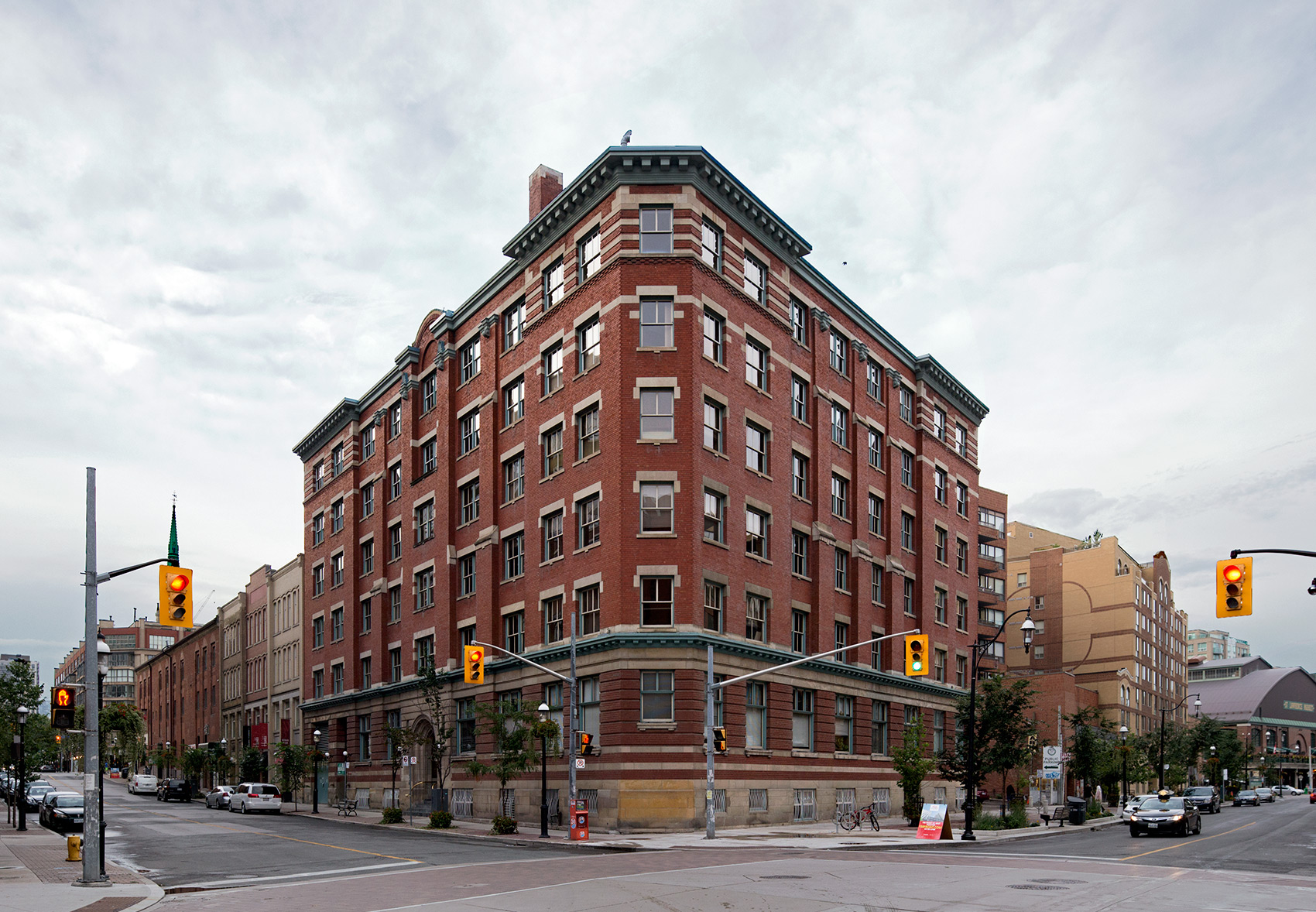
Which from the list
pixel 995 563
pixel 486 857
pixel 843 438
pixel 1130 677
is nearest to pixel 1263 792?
pixel 1130 677

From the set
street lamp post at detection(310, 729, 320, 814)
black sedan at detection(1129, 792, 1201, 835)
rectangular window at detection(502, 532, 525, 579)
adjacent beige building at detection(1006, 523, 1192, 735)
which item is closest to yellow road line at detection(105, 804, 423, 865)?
street lamp post at detection(310, 729, 320, 814)

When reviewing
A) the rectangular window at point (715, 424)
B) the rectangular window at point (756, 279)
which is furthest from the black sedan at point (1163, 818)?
the rectangular window at point (756, 279)

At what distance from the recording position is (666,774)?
1623 inches

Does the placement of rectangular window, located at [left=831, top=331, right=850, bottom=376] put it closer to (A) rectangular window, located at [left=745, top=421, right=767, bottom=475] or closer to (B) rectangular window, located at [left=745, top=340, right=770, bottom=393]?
(B) rectangular window, located at [left=745, top=340, right=770, bottom=393]

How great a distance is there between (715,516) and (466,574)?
55.8ft

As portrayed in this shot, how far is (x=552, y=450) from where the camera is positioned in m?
49.3

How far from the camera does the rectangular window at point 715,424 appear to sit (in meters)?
45.3

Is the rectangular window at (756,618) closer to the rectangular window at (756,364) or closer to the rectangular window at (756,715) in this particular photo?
the rectangular window at (756,715)

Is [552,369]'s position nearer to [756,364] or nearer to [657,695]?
[756,364]

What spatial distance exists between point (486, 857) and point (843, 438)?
105 ft

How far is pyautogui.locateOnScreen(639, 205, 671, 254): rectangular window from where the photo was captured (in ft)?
149

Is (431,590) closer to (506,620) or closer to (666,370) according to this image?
(506,620)

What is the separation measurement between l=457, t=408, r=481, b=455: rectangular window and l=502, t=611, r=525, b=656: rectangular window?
954 cm

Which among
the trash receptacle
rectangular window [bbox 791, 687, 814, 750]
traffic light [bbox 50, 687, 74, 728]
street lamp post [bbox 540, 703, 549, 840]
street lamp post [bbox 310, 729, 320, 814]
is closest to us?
traffic light [bbox 50, 687, 74, 728]
